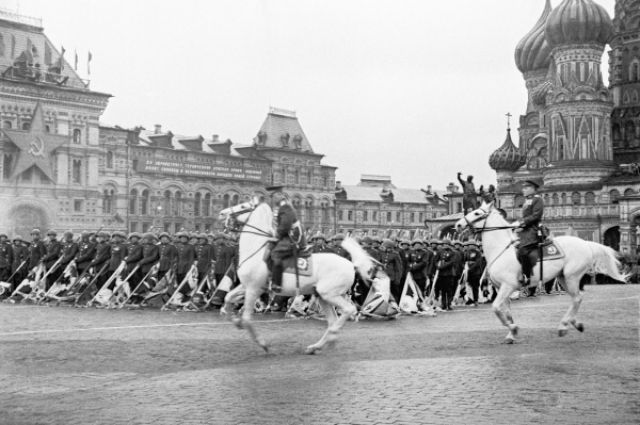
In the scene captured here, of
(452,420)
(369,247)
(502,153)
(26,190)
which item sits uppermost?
(502,153)

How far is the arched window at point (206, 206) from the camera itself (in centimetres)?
7031

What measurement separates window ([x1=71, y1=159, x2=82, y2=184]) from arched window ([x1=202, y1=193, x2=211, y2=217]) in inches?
535

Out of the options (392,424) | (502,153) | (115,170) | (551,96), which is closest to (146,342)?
(392,424)

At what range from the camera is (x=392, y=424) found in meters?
7.32

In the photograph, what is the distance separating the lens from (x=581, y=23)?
60969mm

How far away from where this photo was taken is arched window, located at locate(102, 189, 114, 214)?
203 ft

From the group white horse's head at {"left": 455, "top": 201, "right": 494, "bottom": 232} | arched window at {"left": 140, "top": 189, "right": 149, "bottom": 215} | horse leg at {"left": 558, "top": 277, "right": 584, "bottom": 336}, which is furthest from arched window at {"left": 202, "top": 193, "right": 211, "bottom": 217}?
horse leg at {"left": 558, "top": 277, "right": 584, "bottom": 336}

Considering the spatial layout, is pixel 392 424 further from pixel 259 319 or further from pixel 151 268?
pixel 151 268

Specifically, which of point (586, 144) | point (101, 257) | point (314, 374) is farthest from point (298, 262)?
point (586, 144)

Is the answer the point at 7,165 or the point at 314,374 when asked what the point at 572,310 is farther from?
the point at 7,165

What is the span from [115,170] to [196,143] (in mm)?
10357

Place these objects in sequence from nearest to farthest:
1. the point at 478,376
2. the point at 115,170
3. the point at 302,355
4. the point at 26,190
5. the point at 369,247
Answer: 1. the point at 478,376
2. the point at 302,355
3. the point at 369,247
4. the point at 26,190
5. the point at 115,170

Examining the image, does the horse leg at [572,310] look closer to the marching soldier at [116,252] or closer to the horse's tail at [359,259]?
the horse's tail at [359,259]

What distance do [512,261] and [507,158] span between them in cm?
6050
